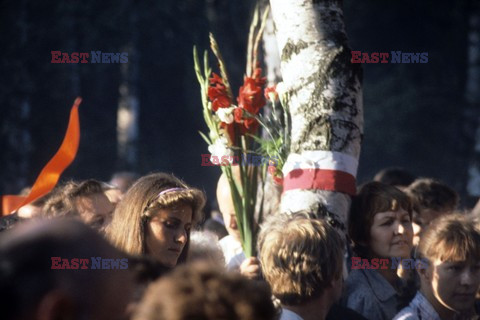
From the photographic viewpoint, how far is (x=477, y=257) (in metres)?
4.43

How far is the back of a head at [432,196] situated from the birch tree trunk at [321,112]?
1800 millimetres

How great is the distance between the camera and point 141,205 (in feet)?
13.9

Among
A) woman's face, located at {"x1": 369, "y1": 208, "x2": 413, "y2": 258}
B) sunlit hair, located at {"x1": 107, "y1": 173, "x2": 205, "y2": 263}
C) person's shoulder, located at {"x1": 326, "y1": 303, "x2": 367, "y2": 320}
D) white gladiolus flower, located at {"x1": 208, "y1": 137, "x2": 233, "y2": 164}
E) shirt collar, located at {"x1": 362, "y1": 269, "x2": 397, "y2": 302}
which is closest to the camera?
person's shoulder, located at {"x1": 326, "y1": 303, "x2": 367, "y2": 320}

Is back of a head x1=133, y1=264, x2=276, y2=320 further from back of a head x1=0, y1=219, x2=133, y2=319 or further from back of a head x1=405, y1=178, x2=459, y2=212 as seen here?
back of a head x1=405, y1=178, x2=459, y2=212

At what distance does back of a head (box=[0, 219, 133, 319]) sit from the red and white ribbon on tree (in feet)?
7.96

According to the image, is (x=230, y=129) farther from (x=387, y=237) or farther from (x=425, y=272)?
(x=425, y=272)

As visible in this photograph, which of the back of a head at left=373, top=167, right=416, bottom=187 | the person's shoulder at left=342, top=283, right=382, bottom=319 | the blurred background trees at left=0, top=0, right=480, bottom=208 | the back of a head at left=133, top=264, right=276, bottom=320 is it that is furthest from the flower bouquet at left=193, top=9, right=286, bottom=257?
the blurred background trees at left=0, top=0, right=480, bottom=208

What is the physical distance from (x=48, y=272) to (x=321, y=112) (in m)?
2.71

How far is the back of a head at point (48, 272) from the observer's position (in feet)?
5.57

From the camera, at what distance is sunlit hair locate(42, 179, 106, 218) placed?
16.5ft

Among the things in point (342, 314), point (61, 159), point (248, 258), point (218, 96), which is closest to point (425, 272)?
point (342, 314)

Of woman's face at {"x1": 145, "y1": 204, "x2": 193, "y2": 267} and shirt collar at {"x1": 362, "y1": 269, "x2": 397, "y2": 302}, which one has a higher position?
woman's face at {"x1": 145, "y1": 204, "x2": 193, "y2": 267}

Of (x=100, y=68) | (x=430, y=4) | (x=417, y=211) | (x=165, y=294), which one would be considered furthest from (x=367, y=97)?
(x=165, y=294)

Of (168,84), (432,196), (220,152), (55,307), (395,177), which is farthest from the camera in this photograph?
(168,84)
